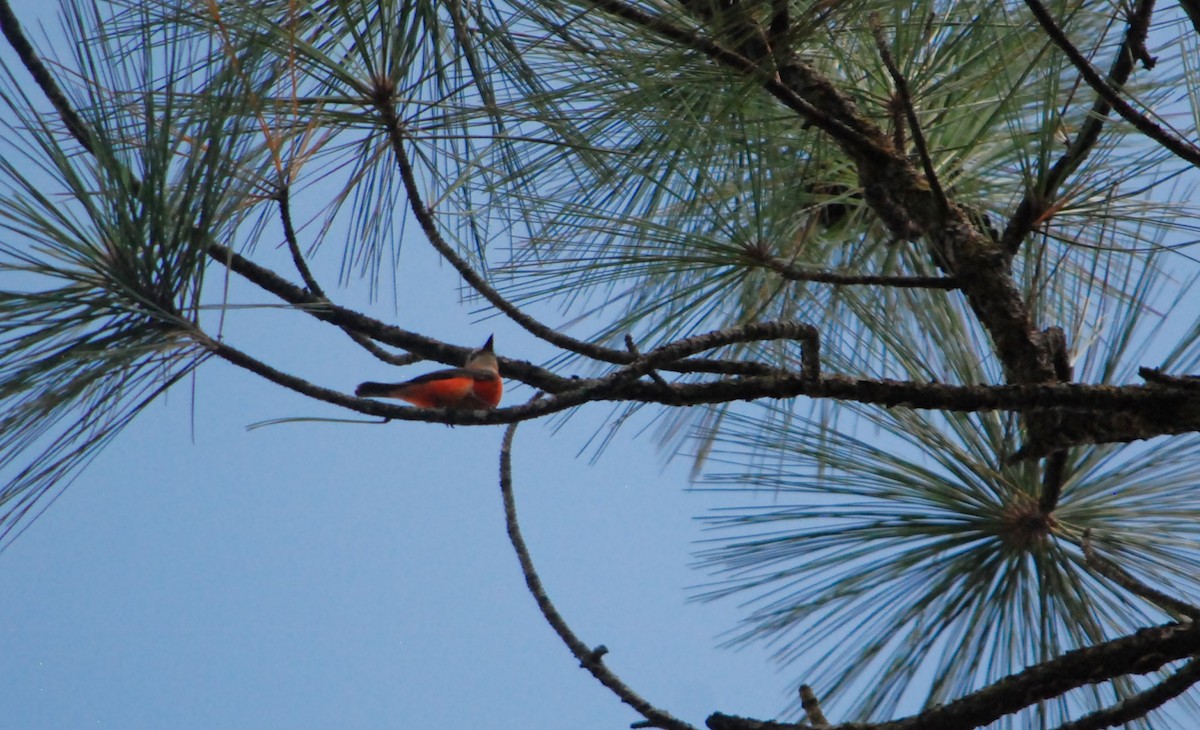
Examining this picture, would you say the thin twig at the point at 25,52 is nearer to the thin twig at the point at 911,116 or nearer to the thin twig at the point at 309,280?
the thin twig at the point at 309,280

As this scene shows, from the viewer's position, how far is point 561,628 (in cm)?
157

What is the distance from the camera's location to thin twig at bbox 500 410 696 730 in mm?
1376

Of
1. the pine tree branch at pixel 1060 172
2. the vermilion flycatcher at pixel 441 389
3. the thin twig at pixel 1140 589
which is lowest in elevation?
the thin twig at pixel 1140 589

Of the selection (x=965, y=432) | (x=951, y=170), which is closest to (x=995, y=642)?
(x=965, y=432)

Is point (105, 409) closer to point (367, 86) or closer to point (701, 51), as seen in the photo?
point (367, 86)

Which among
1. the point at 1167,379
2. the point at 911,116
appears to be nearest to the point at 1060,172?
the point at 911,116

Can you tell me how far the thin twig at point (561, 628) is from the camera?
1376mm

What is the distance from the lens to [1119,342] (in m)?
1.50

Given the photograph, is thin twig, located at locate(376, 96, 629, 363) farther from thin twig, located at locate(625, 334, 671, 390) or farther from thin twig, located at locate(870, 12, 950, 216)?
thin twig, located at locate(870, 12, 950, 216)

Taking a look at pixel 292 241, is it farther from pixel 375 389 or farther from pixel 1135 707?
pixel 1135 707

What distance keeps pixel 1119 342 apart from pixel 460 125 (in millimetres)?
922

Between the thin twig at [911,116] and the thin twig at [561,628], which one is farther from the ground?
the thin twig at [911,116]

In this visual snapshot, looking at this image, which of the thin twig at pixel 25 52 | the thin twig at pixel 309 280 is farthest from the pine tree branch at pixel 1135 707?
the thin twig at pixel 25 52

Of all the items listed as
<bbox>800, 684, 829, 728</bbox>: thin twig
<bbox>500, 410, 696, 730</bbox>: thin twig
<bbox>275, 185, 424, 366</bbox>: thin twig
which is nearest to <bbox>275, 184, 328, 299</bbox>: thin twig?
<bbox>275, 185, 424, 366</bbox>: thin twig
